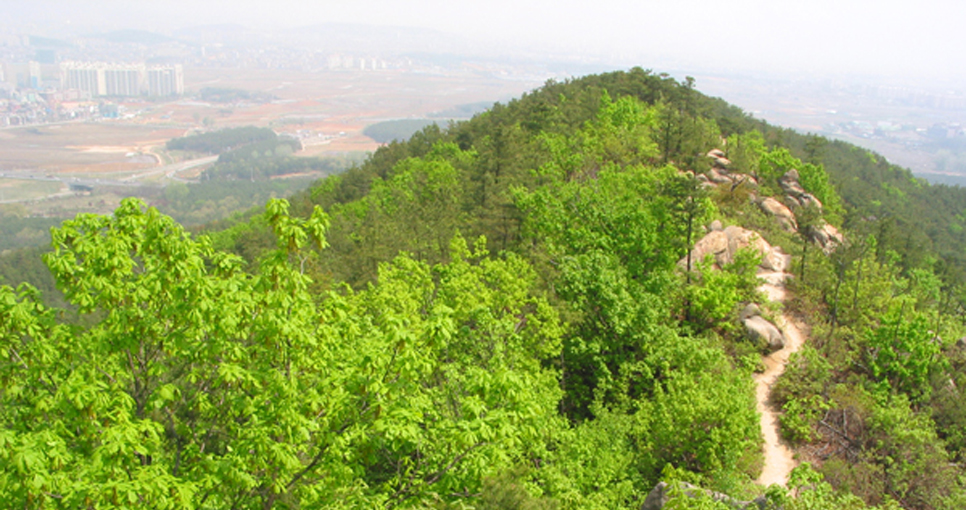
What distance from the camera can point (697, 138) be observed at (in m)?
40.7

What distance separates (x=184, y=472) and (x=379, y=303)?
393 inches

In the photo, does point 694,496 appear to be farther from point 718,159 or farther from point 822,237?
point 718,159

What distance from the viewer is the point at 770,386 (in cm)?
1881

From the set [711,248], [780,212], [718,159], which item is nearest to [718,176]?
[718,159]

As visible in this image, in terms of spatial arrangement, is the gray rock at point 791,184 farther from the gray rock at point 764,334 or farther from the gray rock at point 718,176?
the gray rock at point 764,334

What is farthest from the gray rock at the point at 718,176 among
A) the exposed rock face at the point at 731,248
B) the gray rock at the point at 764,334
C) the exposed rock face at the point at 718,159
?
the gray rock at the point at 764,334

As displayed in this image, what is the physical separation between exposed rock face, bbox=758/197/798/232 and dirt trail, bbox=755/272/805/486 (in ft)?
31.3

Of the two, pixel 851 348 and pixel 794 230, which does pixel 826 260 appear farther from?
pixel 794 230

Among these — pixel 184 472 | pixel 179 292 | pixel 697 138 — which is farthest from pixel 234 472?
pixel 697 138

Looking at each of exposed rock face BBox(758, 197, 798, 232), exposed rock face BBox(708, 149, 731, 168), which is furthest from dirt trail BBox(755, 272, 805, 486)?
exposed rock face BBox(708, 149, 731, 168)

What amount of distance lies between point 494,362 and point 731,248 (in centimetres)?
1736

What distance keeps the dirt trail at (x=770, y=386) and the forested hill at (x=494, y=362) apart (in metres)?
0.38

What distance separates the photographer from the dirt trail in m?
15.4

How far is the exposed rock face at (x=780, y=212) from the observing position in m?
34.8
